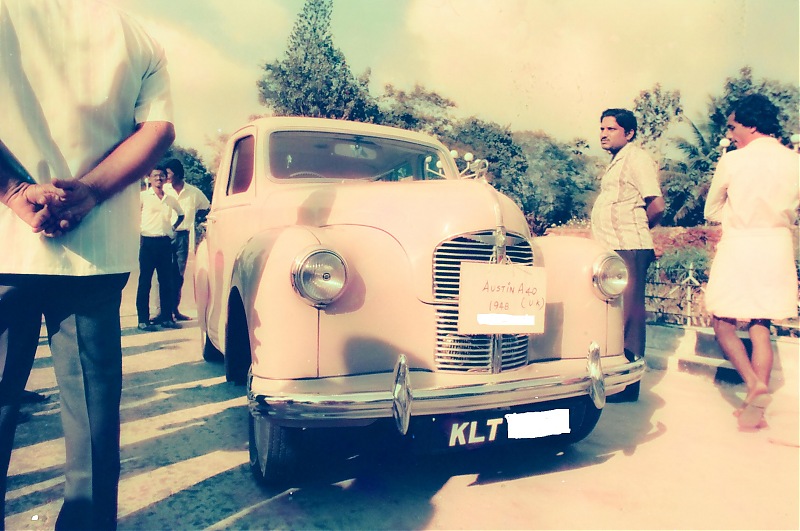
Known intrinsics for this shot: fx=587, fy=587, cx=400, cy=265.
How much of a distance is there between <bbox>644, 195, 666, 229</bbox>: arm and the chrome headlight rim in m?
2.57

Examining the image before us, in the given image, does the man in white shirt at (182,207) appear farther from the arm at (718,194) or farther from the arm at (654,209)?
the arm at (718,194)

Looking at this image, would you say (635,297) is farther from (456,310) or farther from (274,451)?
(274,451)

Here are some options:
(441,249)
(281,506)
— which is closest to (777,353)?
(441,249)

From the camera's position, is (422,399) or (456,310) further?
(456,310)

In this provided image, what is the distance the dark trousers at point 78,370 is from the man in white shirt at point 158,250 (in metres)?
4.81

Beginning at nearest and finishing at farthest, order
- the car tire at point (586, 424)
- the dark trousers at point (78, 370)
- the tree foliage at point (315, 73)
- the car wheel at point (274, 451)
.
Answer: the dark trousers at point (78, 370)
the car wheel at point (274, 451)
the car tire at point (586, 424)
the tree foliage at point (315, 73)

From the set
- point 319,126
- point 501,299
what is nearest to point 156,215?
point 319,126

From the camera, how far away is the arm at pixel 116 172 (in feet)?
4.92

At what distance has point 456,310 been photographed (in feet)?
7.82

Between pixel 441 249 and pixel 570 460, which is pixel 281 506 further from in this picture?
pixel 570 460

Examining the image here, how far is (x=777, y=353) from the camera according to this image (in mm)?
4527

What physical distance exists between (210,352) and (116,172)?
3480mm

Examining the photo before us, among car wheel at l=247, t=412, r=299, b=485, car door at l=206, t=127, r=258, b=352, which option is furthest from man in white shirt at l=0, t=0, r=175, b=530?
car door at l=206, t=127, r=258, b=352

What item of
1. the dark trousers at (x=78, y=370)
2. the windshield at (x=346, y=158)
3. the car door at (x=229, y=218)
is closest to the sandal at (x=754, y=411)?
the windshield at (x=346, y=158)
